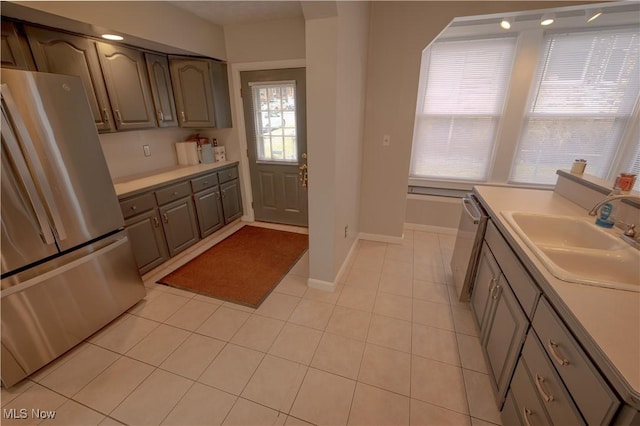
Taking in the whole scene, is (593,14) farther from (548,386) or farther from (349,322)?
(349,322)

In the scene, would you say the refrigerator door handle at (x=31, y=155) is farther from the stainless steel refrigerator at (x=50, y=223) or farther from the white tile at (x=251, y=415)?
the white tile at (x=251, y=415)

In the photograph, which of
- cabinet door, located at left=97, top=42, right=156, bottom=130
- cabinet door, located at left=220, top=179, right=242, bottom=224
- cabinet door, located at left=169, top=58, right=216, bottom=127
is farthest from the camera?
cabinet door, located at left=220, top=179, right=242, bottom=224

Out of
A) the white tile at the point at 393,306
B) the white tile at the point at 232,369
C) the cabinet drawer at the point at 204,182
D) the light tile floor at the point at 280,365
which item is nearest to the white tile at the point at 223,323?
the light tile floor at the point at 280,365

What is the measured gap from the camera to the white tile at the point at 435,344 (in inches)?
67.5

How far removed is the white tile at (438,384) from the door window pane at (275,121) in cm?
264

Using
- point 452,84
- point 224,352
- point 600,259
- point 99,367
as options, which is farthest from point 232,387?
point 452,84

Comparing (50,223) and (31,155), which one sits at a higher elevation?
(31,155)

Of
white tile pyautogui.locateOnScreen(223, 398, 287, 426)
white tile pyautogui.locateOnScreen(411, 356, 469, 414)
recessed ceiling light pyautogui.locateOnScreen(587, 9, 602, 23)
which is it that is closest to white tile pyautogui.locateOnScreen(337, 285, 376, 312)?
white tile pyautogui.locateOnScreen(411, 356, 469, 414)

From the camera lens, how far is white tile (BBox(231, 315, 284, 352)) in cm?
180

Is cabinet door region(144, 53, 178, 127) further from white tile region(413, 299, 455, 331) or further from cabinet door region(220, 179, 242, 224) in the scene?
white tile region(413, 299, 455, 331)

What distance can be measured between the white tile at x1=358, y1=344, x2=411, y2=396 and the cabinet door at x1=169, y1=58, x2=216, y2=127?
9.92 ft

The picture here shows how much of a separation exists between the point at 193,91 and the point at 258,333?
2.74 m

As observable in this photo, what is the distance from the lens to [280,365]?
1.65m

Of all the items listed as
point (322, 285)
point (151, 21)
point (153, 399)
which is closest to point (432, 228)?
point (322, 285)
